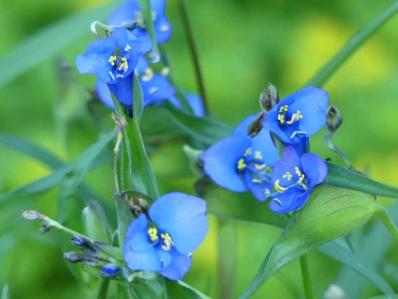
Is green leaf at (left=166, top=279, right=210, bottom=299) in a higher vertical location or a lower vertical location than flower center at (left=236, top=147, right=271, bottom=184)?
higher

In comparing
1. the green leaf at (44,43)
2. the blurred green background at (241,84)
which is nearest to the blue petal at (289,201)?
the green leaf at (44,43)

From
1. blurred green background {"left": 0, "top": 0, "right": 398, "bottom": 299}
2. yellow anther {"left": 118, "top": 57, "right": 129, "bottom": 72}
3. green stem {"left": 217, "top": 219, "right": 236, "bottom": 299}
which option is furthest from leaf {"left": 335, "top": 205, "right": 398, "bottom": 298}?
blurred green background {"left": 0, "top": 0, "right": 398, "bottom": 299}

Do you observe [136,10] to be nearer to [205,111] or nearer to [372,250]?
Answer: [205,111]

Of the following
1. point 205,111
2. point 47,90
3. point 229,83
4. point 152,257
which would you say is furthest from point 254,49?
point 152,257

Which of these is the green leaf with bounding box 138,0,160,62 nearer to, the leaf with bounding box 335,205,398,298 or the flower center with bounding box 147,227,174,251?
the flower center with bounding box 147,227,174,251

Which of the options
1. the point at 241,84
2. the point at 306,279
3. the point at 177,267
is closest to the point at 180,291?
the point at 177,267

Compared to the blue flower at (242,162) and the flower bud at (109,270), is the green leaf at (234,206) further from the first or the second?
the flower bud at (109,270)

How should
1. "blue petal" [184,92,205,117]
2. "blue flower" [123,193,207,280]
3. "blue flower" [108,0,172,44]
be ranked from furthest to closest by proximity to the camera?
"blue petal" [184,92,205,117], "blue flower" [108,0,172,44], "blue flower" [123,193,207,280]
